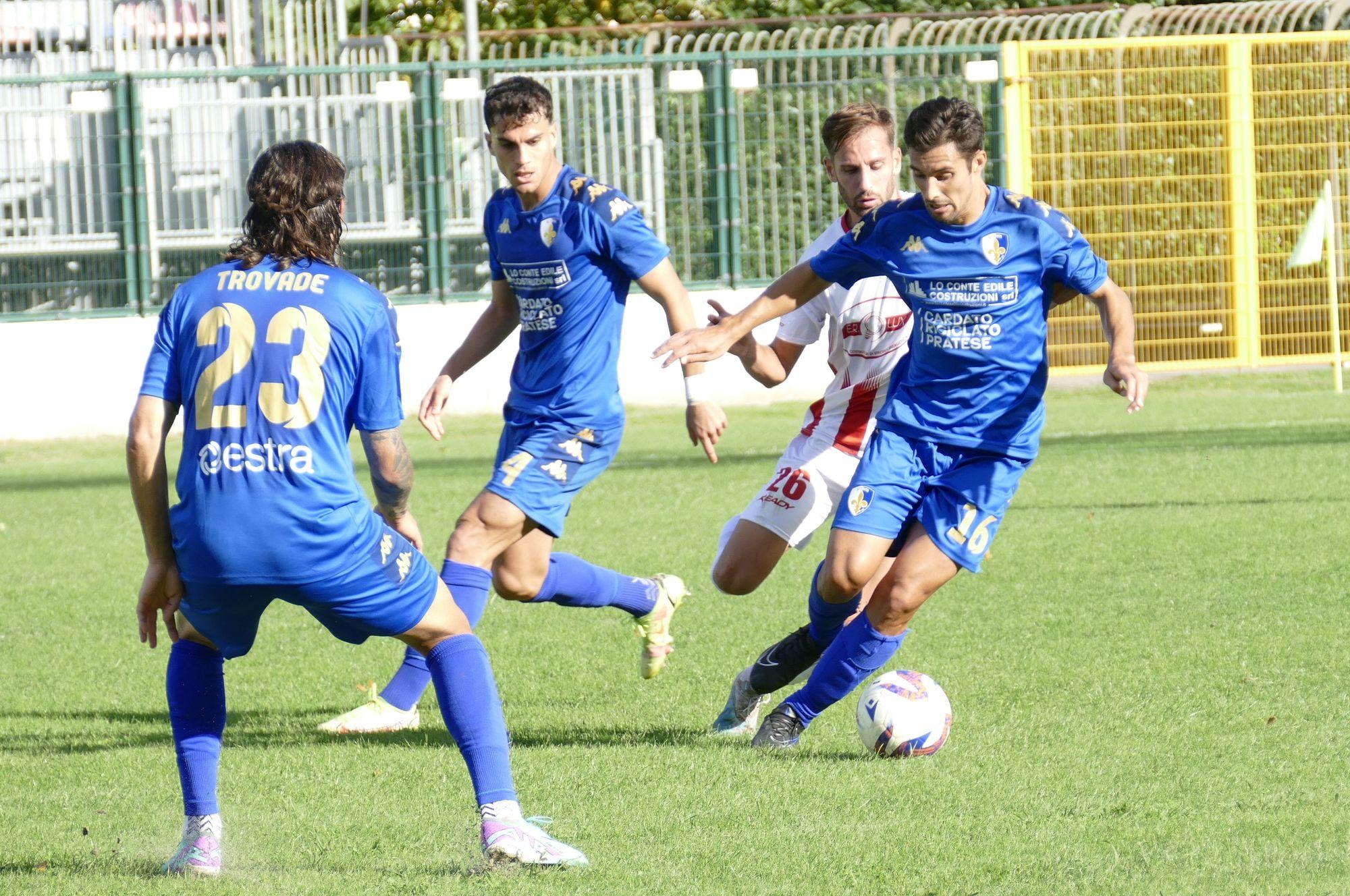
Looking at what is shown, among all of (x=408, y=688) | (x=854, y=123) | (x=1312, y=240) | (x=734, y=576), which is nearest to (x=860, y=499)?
(x=734, y=576)

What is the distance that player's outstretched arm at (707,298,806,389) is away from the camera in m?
5.89

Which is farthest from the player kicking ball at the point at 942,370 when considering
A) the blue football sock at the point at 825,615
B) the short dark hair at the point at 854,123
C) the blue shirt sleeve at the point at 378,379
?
the blue shirt sleeve at the point at 378,379

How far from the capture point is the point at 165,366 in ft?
12.9

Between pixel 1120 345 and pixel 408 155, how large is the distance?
1345 centimetres

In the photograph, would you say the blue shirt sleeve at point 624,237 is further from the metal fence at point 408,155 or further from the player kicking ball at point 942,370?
the metal fence at point 408,155

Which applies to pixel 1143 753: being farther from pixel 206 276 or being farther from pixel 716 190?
pixel 716 190

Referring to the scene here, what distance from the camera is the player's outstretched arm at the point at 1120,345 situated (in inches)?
200

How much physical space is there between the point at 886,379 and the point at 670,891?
2.59m

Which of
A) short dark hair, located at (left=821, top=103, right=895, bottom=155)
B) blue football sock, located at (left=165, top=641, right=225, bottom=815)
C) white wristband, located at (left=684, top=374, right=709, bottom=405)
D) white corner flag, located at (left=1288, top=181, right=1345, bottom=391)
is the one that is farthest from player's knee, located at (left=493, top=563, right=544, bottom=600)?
white corner flag, located at (left=1288, top=181, right=1345, bottom=391)

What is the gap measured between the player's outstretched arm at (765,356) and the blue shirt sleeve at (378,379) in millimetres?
1775

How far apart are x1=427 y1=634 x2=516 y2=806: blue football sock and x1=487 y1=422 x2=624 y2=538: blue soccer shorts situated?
186 cm

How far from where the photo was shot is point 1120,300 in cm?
543

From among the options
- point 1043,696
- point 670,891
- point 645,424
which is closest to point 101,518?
point 645,424

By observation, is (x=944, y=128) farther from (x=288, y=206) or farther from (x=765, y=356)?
(x=288, y=206)
